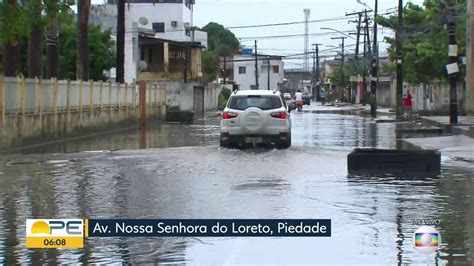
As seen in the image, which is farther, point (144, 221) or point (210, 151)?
point (210, 151)

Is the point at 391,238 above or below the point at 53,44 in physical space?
below

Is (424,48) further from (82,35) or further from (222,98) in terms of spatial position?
(222,98)

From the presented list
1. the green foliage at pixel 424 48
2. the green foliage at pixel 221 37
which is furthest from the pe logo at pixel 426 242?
Answer: the green foliage at pixel 221 37

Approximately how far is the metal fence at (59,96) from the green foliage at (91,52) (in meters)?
4.17

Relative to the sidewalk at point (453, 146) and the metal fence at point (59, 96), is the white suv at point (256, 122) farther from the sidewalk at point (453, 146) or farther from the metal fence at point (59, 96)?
the metal fence at point (59, 96)

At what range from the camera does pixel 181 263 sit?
26.3 feet

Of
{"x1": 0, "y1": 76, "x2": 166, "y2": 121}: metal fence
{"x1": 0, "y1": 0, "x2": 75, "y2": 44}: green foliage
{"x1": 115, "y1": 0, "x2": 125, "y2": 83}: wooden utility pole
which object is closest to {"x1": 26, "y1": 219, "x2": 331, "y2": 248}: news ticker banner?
{"x1": 0, "y1": 0, "x2": 75, "y2": 44}: green foliage

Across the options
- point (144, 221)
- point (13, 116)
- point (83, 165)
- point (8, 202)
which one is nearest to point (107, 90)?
point (13, 116)

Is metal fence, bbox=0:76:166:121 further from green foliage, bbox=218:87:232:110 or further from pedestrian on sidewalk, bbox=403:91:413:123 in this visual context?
green foliage, bbox=218:87:232:110

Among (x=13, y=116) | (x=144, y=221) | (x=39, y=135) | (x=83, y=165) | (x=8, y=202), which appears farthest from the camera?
(x=39, y=135)

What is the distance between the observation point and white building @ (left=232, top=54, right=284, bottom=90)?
447 ft

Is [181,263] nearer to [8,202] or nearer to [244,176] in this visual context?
[8,202]

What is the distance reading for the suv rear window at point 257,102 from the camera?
22.3 metres

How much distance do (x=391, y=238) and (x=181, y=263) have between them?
2.68 metres
